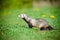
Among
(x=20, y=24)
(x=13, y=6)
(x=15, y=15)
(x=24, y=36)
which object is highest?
(x=13, y=6)

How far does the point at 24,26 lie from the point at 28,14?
144 millimetres

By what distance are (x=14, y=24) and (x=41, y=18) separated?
12.3 inches

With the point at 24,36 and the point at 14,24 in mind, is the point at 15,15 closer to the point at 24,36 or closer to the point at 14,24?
the point at 14,24

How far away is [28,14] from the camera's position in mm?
1354

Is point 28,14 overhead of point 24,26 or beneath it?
overhead

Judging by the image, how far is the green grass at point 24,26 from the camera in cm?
130

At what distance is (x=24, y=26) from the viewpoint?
1333 mm

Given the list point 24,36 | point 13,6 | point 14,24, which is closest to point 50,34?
point 24,36

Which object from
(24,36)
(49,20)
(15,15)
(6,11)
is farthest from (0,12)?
(49,20)

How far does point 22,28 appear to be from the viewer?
1.31 meters

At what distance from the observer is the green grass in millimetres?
1297

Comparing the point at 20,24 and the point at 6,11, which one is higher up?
the point at 6,11

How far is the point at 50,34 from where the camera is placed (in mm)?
1297

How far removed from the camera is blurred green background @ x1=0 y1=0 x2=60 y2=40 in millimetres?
1299
